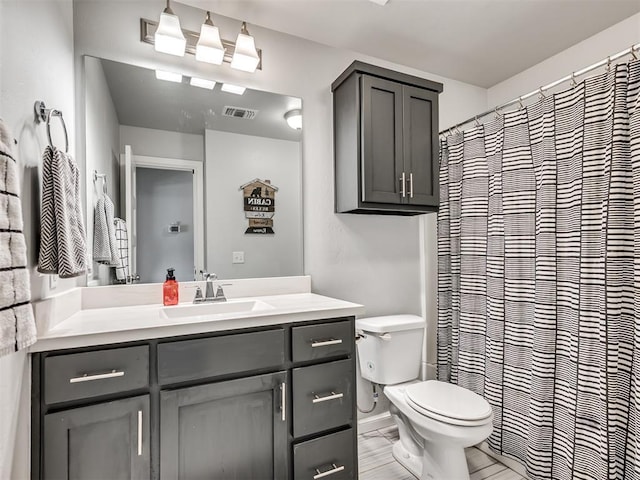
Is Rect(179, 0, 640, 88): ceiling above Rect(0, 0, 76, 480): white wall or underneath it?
above

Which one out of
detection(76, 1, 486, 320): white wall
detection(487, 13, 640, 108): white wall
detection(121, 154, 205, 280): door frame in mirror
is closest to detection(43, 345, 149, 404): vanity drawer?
detection(121, 154, 205, 280): door frame in mirror

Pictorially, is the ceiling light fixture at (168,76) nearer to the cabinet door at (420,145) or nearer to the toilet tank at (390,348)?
the cabinet door at (420,145)

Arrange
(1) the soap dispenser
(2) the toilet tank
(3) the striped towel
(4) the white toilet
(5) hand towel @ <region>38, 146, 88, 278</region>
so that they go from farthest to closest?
(2) the toilet tank
(1) the soap dispenser
(4) the white toilet
(5) hand towel @ <region>38, 146, 88, 278</region>
(3) the striped towel

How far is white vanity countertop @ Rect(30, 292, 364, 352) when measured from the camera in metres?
1.14

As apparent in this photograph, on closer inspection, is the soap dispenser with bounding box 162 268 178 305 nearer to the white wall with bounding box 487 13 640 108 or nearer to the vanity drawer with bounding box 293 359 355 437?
the vanity drawer with bounding box 293 359 355 437

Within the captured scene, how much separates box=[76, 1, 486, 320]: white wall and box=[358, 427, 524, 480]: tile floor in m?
0.80

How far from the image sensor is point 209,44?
1798 mm

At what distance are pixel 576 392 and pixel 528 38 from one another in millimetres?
2045

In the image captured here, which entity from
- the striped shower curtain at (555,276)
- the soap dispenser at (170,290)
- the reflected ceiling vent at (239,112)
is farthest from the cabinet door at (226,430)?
the reflected ceiling vent at (239,112)

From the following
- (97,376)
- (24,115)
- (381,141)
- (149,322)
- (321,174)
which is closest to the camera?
(24,115)

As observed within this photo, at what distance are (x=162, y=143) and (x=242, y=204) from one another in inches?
20.3

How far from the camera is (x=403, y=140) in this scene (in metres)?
2.06

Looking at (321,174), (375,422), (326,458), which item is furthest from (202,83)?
(375,422)

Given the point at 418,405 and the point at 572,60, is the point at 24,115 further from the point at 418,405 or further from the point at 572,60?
the point at 572,60
